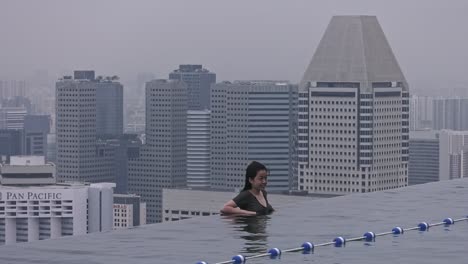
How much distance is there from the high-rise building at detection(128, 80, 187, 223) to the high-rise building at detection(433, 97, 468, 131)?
11108 millimetres

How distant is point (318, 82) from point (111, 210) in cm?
1115

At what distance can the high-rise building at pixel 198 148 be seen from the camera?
2308 inches

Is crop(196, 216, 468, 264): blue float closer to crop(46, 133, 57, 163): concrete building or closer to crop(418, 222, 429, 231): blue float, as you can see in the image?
crop(418, 222, 429, 231): blue float

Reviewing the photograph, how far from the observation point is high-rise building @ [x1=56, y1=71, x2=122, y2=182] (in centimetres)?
6131

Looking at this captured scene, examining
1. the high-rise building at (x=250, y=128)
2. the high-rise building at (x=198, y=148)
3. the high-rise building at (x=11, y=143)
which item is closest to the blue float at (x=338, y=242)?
the high-rise building at (x=250, y=128)

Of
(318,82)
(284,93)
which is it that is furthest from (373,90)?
(284,93)

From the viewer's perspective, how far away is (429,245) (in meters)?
4.59

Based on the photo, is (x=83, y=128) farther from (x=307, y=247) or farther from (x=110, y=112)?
(x=307, y=247)

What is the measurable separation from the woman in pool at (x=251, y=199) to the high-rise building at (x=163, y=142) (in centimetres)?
5215

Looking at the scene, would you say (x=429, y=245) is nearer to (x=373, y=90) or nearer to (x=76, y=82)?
(x=373, y=90)

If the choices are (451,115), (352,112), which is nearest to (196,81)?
(352,112)

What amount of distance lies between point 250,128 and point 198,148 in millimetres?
3308

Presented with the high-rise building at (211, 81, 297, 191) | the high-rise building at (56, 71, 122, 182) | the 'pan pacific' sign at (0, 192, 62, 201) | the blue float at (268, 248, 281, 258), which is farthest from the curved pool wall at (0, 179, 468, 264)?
the high-rise building at (56, 71, 122, 182)

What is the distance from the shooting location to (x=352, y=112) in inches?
2088
